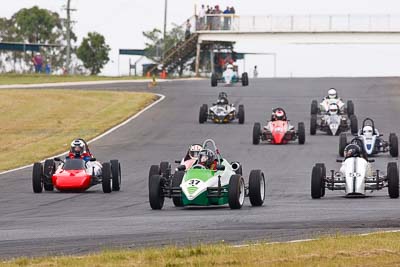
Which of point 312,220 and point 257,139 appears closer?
point 312,220

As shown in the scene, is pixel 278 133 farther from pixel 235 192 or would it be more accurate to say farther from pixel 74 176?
pixel 235 192

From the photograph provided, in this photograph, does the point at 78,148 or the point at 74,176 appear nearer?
the point at 74,176

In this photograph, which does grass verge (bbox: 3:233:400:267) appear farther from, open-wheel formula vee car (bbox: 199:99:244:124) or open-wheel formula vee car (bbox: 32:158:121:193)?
open-wheel formula vee car (bbox: 199:99:244:124)

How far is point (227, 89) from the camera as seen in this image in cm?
7462

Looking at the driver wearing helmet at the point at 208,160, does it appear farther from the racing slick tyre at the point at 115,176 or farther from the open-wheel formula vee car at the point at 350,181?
the racing slick tyre at the point at 115,176

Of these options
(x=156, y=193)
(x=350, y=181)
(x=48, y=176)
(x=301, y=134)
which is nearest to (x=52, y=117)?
(x=301, y=134)

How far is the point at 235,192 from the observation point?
23.6 meters

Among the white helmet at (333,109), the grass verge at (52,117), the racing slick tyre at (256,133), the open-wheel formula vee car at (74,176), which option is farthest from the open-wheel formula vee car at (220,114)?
the open-wheel formula vee car at (74,176)

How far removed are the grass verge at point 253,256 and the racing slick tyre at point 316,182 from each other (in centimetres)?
950

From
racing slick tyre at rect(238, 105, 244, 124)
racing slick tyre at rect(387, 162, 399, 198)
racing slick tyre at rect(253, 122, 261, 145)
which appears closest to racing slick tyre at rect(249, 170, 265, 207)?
racing slick tyre at rect(387, 162, 399, 198)

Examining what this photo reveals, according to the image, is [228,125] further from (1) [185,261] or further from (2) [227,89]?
(1) [185,261]

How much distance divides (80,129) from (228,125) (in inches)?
249

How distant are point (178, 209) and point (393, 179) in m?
4.60

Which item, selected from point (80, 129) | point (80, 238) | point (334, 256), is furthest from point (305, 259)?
point (80, 129)
